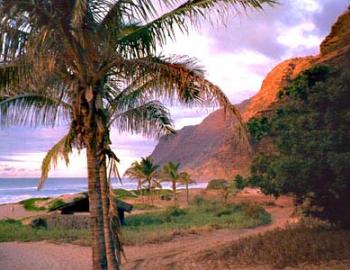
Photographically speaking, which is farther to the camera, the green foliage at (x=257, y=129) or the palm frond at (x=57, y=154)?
the green foliage at (x=257, y=129)

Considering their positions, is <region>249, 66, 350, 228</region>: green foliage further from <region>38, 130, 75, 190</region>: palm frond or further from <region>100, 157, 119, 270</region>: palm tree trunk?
<region>38, 130, 75, 190</region>: palm frond

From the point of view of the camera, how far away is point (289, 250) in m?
13.9

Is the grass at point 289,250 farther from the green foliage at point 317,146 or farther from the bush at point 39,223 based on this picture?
the bush at point 39,223

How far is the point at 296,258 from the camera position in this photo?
523 inches

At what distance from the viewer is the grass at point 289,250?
13.2 meters

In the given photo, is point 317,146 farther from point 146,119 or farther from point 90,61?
point 90,61

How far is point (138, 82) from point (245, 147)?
10.6ft

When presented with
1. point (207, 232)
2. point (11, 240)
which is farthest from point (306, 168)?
point (11, 240)

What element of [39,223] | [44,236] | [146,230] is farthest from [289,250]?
[39,223]

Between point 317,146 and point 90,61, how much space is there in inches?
290

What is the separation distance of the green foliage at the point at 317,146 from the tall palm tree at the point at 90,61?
226 inches

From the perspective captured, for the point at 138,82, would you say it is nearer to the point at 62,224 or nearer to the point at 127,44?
the point at 127,44

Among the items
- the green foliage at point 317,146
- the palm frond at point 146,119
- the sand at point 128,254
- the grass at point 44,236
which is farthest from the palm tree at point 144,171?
the palm frond at point 146,119

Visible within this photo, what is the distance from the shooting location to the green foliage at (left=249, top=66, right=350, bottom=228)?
14055mm
